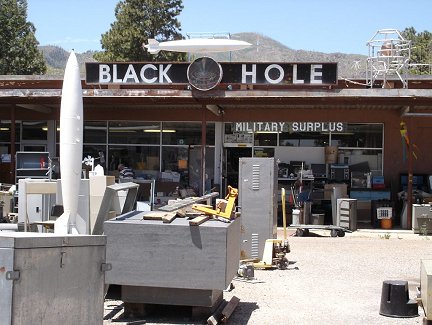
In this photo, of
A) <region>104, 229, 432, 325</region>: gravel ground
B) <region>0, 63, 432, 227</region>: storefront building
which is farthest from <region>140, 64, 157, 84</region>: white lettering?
<region>104, 229, 432, 325</region>: gravel ground

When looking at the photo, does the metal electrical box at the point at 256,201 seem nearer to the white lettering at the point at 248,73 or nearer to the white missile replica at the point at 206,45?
the white lettering at the point at 248,73

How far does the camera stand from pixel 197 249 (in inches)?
313

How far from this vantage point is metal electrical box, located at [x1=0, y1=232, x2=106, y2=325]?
4.88 m

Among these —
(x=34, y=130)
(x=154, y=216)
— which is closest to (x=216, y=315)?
(x=154, y=216)

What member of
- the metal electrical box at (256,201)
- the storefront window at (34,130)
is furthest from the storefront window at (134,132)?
the metal electrical box at (256,201)

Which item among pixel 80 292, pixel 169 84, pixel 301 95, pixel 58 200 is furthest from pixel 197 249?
pixel 169 84

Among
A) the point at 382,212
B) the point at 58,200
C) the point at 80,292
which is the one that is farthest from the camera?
the point at 382,212

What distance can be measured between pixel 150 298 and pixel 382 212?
1212 cm

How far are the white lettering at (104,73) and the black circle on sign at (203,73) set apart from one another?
278cm

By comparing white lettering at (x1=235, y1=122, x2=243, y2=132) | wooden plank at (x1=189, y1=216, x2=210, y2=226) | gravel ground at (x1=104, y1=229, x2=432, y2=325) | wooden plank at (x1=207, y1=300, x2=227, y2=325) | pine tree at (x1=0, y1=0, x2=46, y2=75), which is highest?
pine tree at (x1=0, y1=0, x2=46, y2=75)

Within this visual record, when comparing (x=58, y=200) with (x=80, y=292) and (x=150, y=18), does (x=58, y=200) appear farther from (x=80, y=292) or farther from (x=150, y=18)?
(x=150, y=18)

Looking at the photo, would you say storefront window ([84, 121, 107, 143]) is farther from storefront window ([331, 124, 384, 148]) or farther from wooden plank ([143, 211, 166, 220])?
wooden plank ([143, 211, 166, 220])

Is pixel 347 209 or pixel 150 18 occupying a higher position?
pixel 150 18

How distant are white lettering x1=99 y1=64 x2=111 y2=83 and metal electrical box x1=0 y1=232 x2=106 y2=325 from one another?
14.2 m
